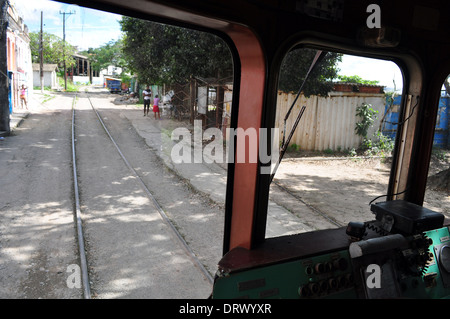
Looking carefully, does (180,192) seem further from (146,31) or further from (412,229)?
(146,31)

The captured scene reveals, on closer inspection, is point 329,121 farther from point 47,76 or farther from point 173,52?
point 47,76

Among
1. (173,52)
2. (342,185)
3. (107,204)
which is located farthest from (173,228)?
(173,52)

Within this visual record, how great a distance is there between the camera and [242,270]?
200cm

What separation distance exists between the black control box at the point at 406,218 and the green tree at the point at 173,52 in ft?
30.4

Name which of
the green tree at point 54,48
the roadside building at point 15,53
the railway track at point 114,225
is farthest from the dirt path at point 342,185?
the green tree at point 54,48

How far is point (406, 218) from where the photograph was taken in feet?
8.38

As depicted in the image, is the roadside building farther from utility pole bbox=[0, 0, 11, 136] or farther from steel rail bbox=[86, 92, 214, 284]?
steel rail bbox=[86, 92, 214, 284]

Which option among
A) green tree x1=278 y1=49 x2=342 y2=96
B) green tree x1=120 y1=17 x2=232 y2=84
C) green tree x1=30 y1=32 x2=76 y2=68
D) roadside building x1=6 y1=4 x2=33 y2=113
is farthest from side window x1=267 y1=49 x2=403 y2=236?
green tree x1=30 y1=32 x2=76 y2=68

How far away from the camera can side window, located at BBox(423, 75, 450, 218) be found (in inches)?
284

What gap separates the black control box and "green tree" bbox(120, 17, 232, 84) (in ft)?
30.4

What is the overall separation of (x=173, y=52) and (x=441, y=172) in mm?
9742

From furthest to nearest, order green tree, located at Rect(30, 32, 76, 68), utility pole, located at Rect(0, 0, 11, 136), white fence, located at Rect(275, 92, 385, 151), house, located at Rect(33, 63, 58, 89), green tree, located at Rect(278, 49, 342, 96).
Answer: green tree, located at Rect(30, 32, 76, 68)
house, located at Rect(33, 63, 58, 89)
white fence, located at Rect(275, 92, 385, 151)
utility pole, located at Rect(0, 0, 11, 136)
green tree, located at Rect(278, 49, 342, 96)

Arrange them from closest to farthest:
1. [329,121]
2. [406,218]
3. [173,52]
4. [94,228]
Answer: [406,218] < [94,228] < [329,121] < [173,52]
